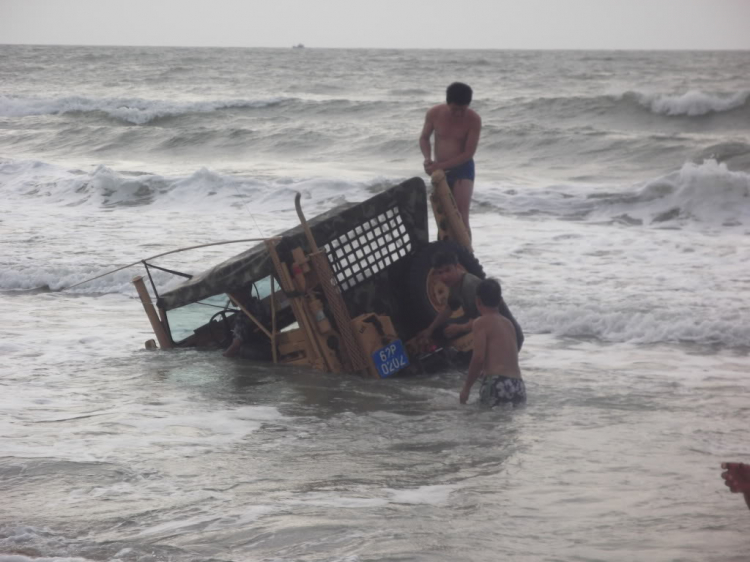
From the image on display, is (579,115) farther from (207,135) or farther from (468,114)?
(468,114)

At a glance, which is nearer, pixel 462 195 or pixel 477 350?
pixel 477 350

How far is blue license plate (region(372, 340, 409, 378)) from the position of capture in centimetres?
675

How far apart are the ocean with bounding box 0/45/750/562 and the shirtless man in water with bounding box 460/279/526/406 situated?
6.0 inches

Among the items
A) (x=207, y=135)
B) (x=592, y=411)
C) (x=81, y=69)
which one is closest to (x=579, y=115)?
(x=207, y=135)

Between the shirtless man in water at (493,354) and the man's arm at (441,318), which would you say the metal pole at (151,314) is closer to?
the man's arm at (441,318)

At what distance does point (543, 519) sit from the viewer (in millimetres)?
4402

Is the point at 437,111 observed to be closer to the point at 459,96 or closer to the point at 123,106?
the point at 459,96

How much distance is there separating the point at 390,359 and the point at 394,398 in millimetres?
297

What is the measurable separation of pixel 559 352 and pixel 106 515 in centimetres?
496

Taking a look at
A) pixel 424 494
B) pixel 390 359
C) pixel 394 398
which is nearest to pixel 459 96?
pixel 390 359

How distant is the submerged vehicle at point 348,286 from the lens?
6.55 metres

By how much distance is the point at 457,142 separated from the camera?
8.02 metres

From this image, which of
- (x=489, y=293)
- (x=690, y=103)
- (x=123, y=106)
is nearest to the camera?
(x=489, y=293)

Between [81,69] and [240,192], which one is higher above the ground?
[81,69]
